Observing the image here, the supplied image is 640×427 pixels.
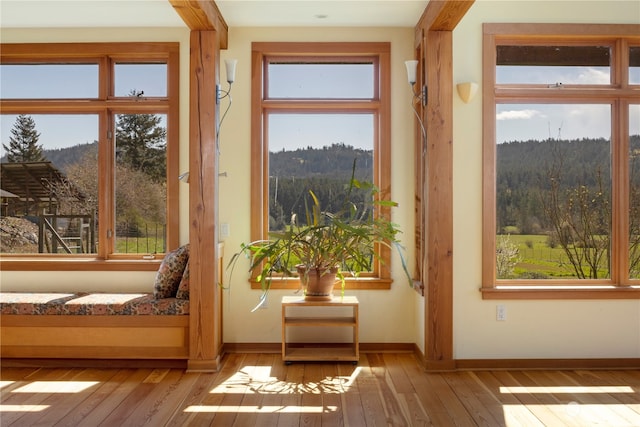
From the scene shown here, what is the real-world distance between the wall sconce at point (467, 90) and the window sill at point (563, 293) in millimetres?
1405

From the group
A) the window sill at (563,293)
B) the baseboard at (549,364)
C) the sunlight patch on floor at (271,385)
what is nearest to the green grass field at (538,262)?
the window sill at (563,293)

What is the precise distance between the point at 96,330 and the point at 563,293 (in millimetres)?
3418

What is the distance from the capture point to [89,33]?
4434 mm

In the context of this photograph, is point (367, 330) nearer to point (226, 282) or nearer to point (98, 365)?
point (226, 282)

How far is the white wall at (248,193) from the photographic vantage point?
4.34 metres

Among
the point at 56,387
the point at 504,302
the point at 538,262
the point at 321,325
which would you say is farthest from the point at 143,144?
the point at 538,262

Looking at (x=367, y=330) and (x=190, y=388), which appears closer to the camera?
(x=190, y=388)

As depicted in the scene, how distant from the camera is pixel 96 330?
3.86m

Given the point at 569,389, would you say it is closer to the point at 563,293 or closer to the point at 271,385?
the point at 563,293

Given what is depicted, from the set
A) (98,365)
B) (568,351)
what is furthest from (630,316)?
(98,365)

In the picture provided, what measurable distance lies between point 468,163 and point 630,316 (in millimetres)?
1648

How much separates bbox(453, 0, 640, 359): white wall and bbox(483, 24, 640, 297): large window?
0.15 meters

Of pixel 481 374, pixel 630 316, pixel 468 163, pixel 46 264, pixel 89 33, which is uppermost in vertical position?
pixel 89 33

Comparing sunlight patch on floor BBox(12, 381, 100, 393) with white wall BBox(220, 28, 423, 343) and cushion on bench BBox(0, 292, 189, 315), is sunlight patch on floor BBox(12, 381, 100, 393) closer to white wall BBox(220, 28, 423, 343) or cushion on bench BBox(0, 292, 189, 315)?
cushion on bench BBox(0, 292, 189, 315)
